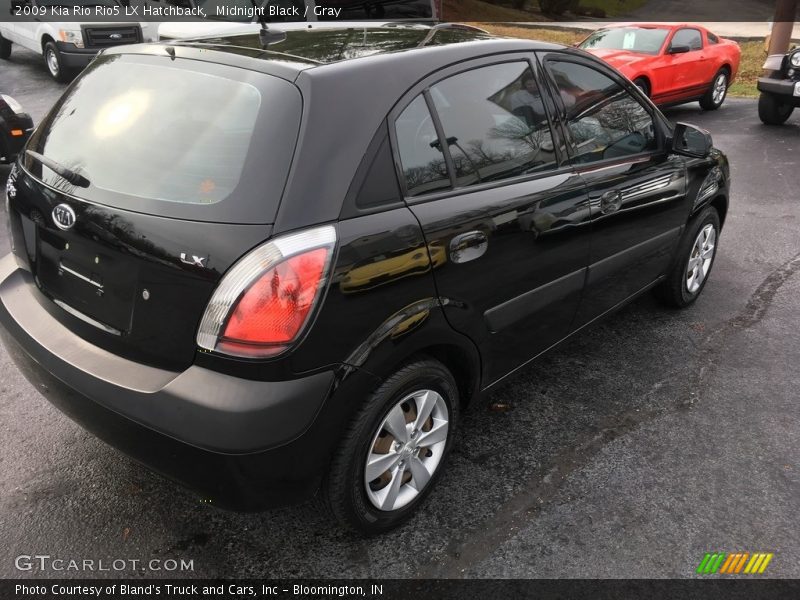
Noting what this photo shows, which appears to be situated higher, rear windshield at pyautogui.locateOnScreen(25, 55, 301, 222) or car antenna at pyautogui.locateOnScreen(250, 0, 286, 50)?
car antenna at pyautogui.locateOnScreen(250, 0, 286, 50)

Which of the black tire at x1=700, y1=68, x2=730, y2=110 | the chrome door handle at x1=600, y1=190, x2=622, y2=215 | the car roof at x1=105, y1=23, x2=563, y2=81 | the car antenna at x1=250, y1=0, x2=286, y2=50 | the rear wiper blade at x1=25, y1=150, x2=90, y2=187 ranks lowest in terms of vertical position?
the black tire at x1=700, y1=68, x2=730, y2=110

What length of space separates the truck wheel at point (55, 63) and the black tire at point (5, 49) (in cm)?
301

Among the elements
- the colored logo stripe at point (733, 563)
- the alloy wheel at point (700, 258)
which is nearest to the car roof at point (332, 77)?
the colored logo stripe at point (733, 563)

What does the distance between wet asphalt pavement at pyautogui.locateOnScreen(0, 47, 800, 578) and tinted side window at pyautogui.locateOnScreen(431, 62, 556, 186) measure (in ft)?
3.13

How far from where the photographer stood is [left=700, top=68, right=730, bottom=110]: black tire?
1137cm

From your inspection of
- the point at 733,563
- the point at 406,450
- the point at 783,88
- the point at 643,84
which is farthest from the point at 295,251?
the point at 783,88

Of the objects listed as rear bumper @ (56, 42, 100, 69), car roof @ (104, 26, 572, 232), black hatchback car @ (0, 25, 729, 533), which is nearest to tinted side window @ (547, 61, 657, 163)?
black hatchback car @ (0, 25, 729, 533)

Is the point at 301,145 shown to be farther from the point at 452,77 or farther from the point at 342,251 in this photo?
the point at 452,77

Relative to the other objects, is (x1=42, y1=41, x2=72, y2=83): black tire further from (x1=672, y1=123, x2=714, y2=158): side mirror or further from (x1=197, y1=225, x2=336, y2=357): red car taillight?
(x1=197, y1=225, x2=336, y2=357): red car taillight

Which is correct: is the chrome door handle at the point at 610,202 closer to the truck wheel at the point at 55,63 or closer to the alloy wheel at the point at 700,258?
the alloy wheel at the point at 700,258

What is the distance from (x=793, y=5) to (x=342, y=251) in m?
16.0

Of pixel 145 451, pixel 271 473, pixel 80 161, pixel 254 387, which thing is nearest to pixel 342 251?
pixel 254 387

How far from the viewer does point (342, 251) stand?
201 centimetres

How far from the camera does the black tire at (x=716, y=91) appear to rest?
11.4 meters
